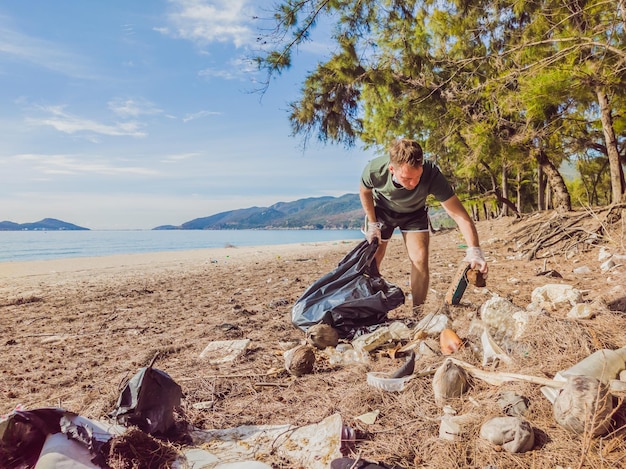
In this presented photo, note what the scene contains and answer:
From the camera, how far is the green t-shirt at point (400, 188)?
379 centimetres

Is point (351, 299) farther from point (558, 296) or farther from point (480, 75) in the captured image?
point (480, 75)

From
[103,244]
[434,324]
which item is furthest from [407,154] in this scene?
[103,244]

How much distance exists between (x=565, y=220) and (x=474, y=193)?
17.4 metres

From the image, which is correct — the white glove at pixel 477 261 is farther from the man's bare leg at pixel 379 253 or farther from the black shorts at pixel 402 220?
the man's bare leg at pixel 379 253

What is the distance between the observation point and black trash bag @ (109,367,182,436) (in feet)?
6.62

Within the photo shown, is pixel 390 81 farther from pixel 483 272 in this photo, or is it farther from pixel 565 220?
pixel 483 272

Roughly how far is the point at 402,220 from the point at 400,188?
52 cm

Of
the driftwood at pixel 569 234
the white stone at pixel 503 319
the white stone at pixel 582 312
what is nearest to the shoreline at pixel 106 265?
the driftwood at pixel 569 234

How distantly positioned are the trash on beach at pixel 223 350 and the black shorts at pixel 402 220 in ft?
6.03

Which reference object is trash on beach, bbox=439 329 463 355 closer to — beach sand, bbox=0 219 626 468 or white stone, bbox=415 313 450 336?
beach sand, bbox=0 219 626 468

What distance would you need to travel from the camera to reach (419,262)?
4.27 meters

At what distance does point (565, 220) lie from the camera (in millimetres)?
8375

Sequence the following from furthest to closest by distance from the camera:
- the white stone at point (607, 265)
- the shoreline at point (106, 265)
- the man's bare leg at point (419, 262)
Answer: the shoreline at point (106, 265) < the white stone at point (607, 265) < the man's bare leg at point (419, 262)

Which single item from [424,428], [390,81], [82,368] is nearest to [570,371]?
[424,428]
